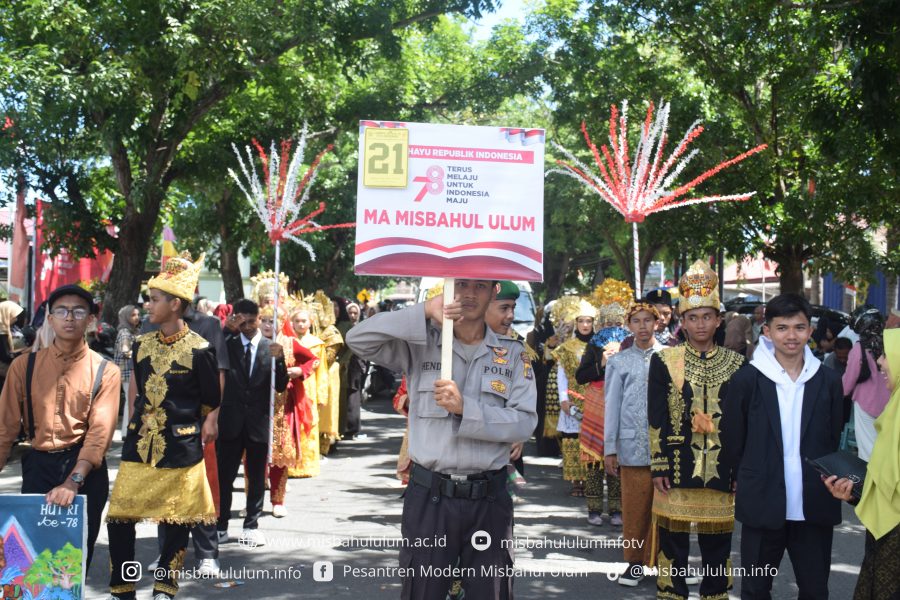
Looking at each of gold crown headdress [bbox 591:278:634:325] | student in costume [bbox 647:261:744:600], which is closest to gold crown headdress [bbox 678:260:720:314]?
student in costume [bbox 647:261:744:600]

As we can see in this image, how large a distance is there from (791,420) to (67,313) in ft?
12.6

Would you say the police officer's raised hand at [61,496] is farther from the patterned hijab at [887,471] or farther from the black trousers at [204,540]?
the patterned hijab at [887,471]

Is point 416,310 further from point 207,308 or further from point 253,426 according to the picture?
point 207,308

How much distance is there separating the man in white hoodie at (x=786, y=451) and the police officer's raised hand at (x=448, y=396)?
5.60 ft

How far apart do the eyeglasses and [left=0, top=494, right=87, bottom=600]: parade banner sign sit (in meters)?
0.95

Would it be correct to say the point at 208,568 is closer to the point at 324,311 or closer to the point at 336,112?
the point at 324,311

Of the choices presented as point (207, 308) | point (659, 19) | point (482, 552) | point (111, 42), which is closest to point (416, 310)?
point (482, 552)

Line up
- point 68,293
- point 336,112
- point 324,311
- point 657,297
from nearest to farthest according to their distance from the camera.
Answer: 1. point 68,293
2. point 657,297
3. point 324,311
4. point 336,112

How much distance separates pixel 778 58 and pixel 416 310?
12448 millimetres

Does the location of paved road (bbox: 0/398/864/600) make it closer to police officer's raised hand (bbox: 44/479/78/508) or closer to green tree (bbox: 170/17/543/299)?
police officer's raised hand (bbox: 44/479/78/508)

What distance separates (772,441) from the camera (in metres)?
5.26

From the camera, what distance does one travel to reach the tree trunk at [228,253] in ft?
72.4

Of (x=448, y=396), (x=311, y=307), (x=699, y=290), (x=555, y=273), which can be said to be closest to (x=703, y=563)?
(x=699, y=290)

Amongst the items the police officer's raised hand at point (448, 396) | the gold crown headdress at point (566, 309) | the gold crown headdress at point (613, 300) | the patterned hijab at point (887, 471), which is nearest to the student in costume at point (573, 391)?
the gold crown headdress at point (613, 300)
